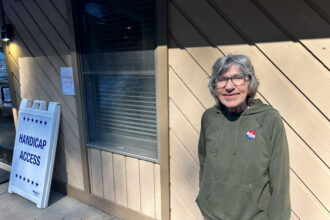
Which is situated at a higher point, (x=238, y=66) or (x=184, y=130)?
(x=238, y=66)

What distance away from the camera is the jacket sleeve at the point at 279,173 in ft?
3.47

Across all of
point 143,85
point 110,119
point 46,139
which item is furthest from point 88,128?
point 143,85

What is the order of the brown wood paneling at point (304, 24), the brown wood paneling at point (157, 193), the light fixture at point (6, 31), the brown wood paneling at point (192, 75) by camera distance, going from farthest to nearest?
the light fixture at point (6, 31), the brown wood paneling at point (157, 193), the brown wood paneling at point (192, 75), the brown wood paneling at point (304, 24)

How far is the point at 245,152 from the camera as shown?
3.63 ft

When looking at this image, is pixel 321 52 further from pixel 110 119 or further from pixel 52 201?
pixel 52 201

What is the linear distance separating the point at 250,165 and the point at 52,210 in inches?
95.1

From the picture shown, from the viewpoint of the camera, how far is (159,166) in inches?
78.5

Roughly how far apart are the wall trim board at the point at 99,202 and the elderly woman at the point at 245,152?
1301mm

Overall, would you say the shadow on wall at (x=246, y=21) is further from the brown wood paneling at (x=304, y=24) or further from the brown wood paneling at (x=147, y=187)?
the brown wood paneling at (x=147, y=187)

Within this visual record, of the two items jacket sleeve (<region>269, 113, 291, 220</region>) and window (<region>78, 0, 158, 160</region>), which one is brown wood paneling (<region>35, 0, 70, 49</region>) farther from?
jacket sleeve (<region>269, 113, 291, 220</region>)

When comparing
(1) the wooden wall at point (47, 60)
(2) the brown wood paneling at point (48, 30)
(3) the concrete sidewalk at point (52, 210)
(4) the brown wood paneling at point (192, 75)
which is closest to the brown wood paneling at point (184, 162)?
(4) the brown wood paneling at point (192, 75)

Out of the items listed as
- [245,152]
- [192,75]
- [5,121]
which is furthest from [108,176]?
[5,121]

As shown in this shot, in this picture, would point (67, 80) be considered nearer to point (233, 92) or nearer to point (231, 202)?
point (233, 92)

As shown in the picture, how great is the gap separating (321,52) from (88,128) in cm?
219
